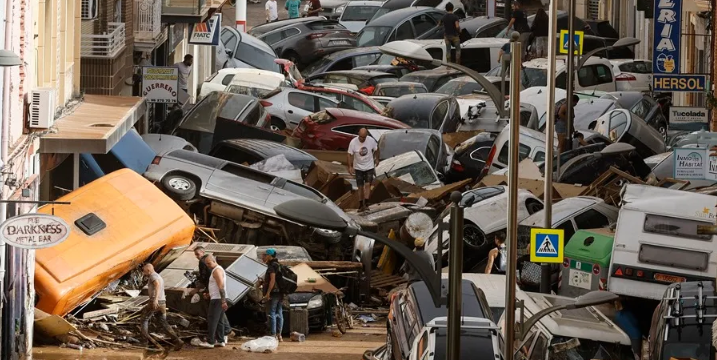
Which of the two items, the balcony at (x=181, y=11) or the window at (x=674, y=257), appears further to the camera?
the balcony at (x=181, y=11)

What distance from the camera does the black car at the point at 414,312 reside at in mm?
18484

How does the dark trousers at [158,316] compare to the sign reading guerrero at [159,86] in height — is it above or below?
below

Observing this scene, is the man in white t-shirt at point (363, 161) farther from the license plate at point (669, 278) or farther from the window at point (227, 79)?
the window at point (227, 79)

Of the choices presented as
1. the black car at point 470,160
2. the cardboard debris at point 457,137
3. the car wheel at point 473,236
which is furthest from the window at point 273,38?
the car wheel at point 473,236

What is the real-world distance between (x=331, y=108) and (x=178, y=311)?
1370cm

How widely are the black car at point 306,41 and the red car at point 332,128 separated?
16.8 metres

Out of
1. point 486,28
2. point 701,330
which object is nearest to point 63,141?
point 701,330

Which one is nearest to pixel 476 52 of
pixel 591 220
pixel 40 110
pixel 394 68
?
pixel 394 68

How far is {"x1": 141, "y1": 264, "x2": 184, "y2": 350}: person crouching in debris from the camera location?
70.5 feet

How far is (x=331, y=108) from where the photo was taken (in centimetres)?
3572

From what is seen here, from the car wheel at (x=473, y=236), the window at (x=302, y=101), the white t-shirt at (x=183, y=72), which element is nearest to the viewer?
the car wheel at (x=473, y=236)

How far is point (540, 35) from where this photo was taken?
51.0 m

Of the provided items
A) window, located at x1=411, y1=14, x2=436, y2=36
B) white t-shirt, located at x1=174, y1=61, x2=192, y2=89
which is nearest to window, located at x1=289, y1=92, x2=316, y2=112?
white t-shirt, located at x1=174, y1=61, x2=192, y2=89

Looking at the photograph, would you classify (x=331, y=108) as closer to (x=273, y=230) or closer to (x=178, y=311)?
(x=273, y=230)
